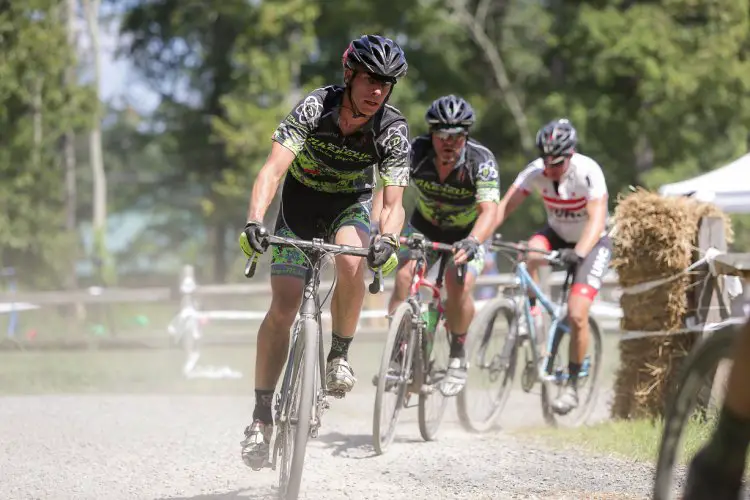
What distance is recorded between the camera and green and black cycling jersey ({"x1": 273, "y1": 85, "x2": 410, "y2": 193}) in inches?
245

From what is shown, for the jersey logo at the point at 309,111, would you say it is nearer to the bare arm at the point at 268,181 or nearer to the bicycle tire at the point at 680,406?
the bare arm at the point at 268,181

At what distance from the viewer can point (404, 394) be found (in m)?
8.33

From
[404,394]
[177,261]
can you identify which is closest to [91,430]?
[404,394]

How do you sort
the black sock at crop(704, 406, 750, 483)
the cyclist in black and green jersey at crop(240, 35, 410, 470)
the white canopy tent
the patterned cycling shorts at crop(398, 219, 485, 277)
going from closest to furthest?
the black sock at crop(704, 406, 750, 483), the cyclist in black and green jersey at crop(240, 35, 410, 470), the patterned cycling shorts at crop(398, 219, 485, 277), the white canopy tent

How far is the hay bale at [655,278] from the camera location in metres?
9.09

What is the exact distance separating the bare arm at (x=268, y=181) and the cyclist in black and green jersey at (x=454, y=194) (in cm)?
253

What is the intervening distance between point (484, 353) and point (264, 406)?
142 inches

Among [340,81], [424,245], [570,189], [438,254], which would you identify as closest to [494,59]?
[340,81]

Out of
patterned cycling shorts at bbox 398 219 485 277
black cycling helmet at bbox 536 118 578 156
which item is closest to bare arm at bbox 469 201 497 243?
patterned cycling shorts at bbox 398 219 485 277

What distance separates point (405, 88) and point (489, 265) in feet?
34.7

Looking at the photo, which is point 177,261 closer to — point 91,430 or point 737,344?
point 91,430

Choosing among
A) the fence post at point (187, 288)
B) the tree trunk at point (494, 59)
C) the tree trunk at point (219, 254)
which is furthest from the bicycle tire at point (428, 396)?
the tree trunk at point (219, 254)

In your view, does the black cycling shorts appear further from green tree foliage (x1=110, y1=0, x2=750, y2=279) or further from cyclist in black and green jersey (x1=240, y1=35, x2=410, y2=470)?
green tree foliage (x1=110, y1=0, x2=750, y2=279)

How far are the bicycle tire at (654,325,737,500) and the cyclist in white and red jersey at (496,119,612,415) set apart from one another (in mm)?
4974
